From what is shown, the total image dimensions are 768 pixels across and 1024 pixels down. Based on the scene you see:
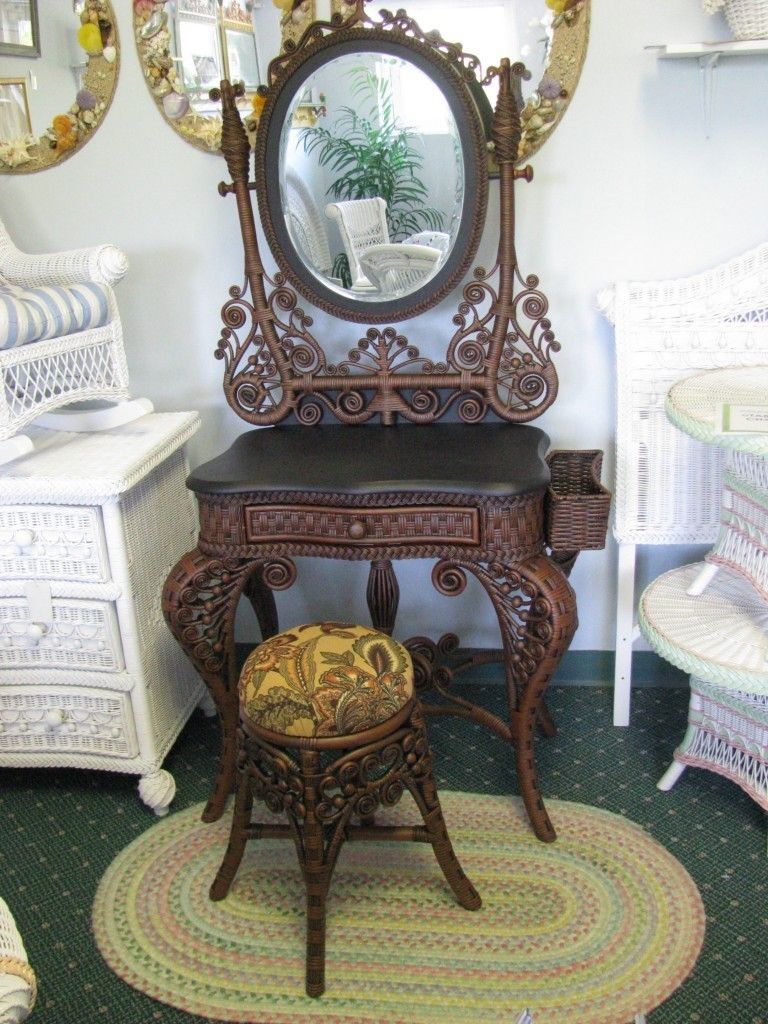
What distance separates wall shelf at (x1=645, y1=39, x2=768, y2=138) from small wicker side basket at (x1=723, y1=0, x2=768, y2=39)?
20mm

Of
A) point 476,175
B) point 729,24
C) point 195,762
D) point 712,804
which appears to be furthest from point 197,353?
point 712,804

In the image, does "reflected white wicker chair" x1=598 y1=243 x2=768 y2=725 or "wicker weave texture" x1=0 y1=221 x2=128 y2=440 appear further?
"reflected white wicker chair" x1=598 y1=243 x2=768 y2=725

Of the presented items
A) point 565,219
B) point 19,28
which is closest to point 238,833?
point 565,219

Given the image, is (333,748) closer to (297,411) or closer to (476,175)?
(297,411)

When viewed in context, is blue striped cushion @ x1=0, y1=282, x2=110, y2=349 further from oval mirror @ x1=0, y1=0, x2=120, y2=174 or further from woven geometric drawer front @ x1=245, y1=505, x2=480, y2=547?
woven geometric drawer front @ x1=245, y1=505, x2=480, y2=547

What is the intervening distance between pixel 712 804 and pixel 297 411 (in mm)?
1295

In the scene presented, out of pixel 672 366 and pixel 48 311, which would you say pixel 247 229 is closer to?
pixel 48 311

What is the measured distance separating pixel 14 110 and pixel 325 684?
66.8 inches

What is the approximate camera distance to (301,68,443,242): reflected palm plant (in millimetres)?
2170

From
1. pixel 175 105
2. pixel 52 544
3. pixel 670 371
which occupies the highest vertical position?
pixel 175 105

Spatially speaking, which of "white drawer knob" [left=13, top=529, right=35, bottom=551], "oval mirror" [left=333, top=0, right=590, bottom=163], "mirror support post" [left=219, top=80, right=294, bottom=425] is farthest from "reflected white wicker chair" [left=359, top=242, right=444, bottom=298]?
"white drawer knob" [left=13, top=529, right=35, bottom=551]

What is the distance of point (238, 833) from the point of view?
1905mm

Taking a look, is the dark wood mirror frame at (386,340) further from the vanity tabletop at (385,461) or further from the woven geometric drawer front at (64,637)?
the woven geometric drawer front at (64,637)

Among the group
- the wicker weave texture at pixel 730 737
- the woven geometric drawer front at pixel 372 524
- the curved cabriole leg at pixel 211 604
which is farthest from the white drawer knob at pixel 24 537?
the wicker weave texture at pixel 730 737
